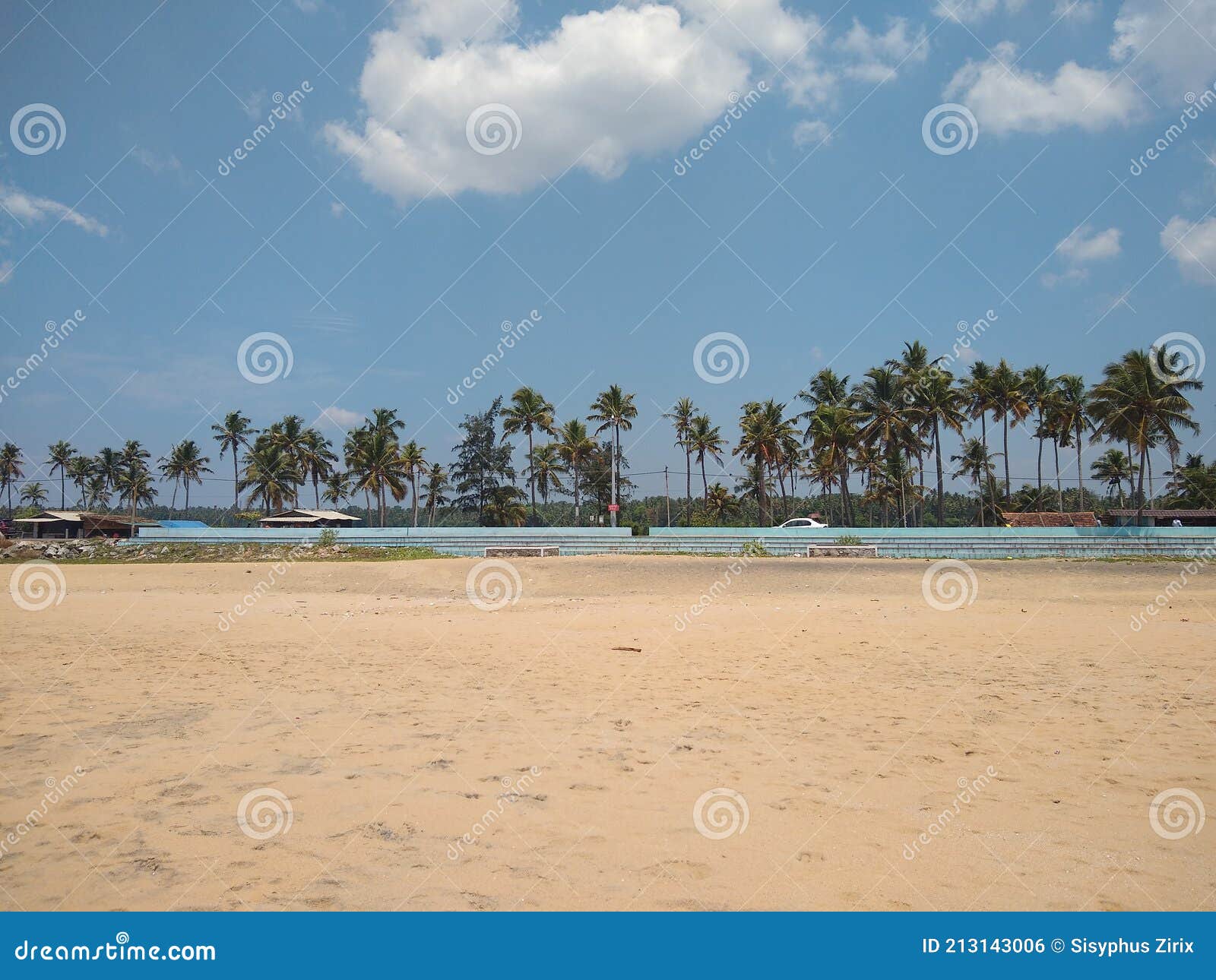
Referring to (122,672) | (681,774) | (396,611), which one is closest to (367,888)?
(681,774)

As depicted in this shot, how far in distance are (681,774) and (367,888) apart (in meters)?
2.38

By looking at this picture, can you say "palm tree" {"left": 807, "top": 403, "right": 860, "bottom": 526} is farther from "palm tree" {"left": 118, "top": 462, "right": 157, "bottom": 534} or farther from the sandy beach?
"palm tree" {"left": 118, "top": 462, "right": 157, "bottom": 534}

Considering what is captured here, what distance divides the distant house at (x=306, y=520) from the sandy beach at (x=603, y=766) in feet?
119

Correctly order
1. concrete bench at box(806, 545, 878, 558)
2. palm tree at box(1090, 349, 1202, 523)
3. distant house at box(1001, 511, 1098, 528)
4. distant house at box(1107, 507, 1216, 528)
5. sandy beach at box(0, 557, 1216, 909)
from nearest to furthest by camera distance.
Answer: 1. sandy beach at box(0, 557, 1216, 909)
2. concrete bench at box(806, 545, 878, 558)
3. palm tree at box(1090, 349, 1202, 523)
4. distant house at box(1001, 511, 1098, 528)
5. distant house at box(1107, 507, 1216, 528)

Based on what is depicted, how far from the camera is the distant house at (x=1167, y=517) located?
47719 millimetres

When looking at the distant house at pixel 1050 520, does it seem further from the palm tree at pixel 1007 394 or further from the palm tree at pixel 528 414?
the palm tree at pixel 528 414

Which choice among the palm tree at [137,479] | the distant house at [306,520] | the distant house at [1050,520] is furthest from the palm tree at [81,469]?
the distant house at [1050,520]

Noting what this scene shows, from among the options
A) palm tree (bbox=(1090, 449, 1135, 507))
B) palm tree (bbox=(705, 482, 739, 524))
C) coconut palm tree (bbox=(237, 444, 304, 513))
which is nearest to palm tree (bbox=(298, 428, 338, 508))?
coconut palm tree (bbox=(237, 444, 304, 513))

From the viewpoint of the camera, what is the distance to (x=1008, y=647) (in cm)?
1009

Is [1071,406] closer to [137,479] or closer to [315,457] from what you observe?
[315,457]

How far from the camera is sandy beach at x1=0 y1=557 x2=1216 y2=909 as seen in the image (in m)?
3.63

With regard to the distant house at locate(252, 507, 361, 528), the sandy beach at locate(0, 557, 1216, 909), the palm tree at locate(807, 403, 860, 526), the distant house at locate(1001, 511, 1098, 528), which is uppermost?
the palm tree at locate(807, 403, 860, 526)

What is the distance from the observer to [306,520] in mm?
47031

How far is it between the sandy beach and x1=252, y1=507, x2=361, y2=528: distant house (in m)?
36.4
